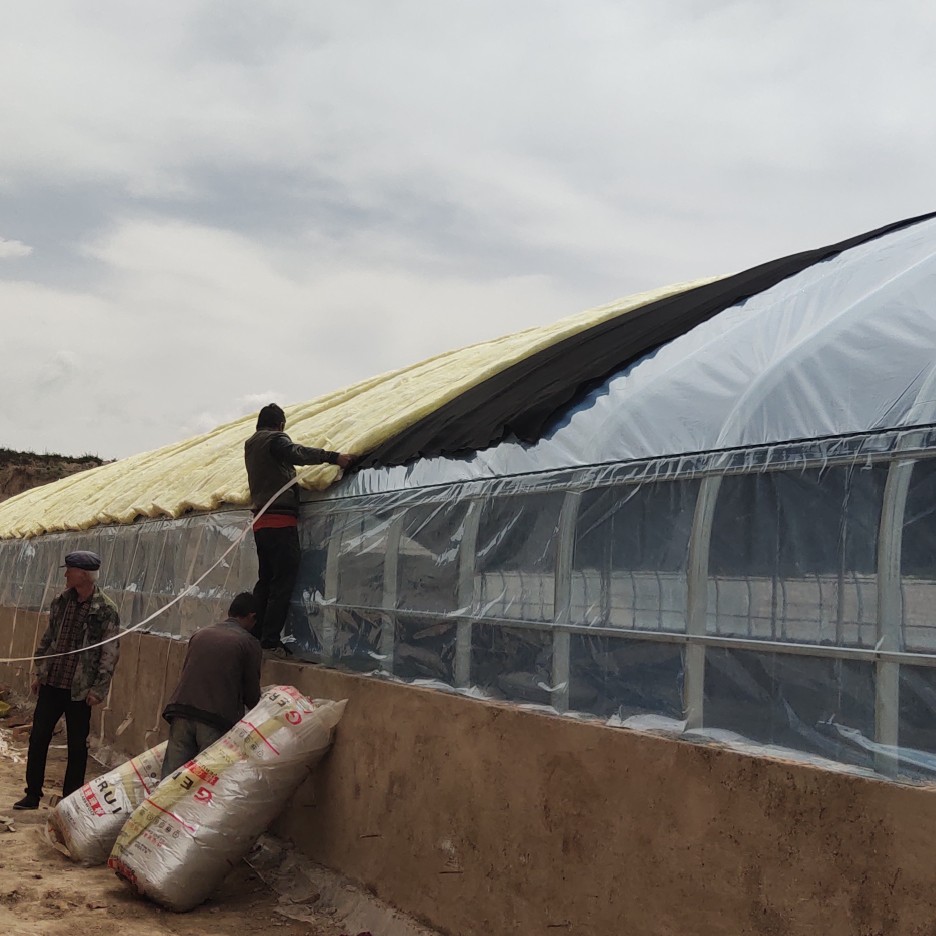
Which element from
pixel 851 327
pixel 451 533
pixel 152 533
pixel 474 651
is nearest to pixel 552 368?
pixel 451 533

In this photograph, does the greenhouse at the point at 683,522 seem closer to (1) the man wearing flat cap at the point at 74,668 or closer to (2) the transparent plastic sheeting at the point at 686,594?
(2) the transparent plastic sheeting at the point at 686,594

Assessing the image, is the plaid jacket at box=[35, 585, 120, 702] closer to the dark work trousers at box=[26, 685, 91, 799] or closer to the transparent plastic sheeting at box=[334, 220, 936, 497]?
the dark work trousers at box=[26, 685, 91, 799]

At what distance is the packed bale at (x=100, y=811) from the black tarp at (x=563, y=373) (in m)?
2.66

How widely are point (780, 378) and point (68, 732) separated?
20.9 ft

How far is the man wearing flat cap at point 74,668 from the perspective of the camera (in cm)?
848

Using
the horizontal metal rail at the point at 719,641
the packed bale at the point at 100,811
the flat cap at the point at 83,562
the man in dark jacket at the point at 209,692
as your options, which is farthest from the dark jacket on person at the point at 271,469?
the horizontal metal rail at the point at 719,641

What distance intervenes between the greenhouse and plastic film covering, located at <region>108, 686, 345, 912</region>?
69cm

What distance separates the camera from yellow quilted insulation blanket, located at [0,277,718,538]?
8.12 m

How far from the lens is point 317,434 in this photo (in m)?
9.04

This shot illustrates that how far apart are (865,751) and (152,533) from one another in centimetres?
946

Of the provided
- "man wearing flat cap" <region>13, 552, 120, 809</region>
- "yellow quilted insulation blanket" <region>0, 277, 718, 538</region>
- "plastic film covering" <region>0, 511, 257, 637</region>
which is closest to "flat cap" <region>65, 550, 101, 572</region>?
"man wearing flat cap" <region>13, 552, 120, 809</region>

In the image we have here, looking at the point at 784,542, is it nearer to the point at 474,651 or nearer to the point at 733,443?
the point at 733,443

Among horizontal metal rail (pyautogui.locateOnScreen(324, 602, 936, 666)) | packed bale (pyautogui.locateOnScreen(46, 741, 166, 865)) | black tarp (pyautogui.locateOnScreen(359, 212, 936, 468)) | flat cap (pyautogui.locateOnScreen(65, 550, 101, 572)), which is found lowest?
packed bale (pyautogui.locateOnScreen(46, 741, 166, 865))

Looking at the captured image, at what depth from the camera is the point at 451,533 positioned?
20.5 feet
